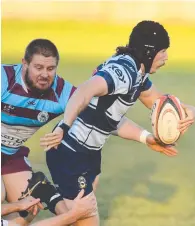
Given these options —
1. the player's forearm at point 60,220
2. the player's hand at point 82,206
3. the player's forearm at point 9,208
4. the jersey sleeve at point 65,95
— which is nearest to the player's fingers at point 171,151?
the player's hand at point 82,206

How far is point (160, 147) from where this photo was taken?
7121 millimetres

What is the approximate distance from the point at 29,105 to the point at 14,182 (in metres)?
0.59

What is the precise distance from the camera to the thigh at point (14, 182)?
266 inches

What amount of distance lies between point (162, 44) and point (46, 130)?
5.07 meters

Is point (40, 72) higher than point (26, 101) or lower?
higher

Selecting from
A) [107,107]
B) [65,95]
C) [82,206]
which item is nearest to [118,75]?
[107,107]

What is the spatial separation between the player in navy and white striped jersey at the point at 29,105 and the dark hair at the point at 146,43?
21.1 inches

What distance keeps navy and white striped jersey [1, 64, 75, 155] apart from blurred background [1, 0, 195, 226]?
1.14 metres

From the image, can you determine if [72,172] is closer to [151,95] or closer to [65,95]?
[65,95]

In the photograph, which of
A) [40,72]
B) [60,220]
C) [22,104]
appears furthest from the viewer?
[22,104]

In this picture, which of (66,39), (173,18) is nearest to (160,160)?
(66,39)

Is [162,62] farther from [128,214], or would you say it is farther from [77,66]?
[77,66]

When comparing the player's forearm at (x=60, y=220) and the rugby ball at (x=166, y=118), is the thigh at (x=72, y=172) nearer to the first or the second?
the player's forearm at (x=60, y=220)

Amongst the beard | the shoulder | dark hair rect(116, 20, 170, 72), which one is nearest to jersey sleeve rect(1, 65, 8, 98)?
the beard
